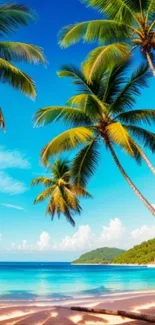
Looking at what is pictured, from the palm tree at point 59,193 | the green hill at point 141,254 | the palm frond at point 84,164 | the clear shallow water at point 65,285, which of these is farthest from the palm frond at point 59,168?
the green hill at point 141,254

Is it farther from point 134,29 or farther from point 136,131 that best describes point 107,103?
point 134,29

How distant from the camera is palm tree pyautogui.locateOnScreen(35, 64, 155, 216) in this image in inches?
507

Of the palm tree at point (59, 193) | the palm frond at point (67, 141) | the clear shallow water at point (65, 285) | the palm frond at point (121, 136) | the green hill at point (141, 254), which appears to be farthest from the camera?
the green hill at point (141, 254)

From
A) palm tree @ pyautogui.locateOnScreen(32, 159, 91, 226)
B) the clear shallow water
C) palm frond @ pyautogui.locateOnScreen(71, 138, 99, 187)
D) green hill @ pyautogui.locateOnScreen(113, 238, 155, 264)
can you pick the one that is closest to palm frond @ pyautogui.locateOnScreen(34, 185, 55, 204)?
palm tree @ pyautogui.locateOnScreen(32, 159, 91, 226)

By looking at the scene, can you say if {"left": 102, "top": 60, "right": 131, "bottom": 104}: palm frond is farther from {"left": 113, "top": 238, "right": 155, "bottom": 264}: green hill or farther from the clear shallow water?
{"left": 113, "top": 238, "right": 155, "bottom": 264}: green hill

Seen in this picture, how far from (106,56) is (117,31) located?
117 centimetres

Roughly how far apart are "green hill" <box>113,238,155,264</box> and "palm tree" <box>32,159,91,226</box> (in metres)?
68.8

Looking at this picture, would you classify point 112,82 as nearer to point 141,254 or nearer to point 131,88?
point 131,88

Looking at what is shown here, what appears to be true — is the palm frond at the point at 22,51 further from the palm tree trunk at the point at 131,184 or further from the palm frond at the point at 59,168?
the palm frond at the point at 59,168

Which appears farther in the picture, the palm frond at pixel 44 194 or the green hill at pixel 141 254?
the green hill at pixel 141 254

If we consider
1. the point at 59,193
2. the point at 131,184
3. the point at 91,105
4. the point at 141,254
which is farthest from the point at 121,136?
the point at 141,254

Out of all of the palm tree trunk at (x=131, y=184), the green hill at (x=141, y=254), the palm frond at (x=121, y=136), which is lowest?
the green hill at (x=141, y=254)

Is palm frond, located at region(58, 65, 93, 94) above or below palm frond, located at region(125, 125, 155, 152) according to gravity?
above

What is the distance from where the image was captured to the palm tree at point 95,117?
42.2ft
